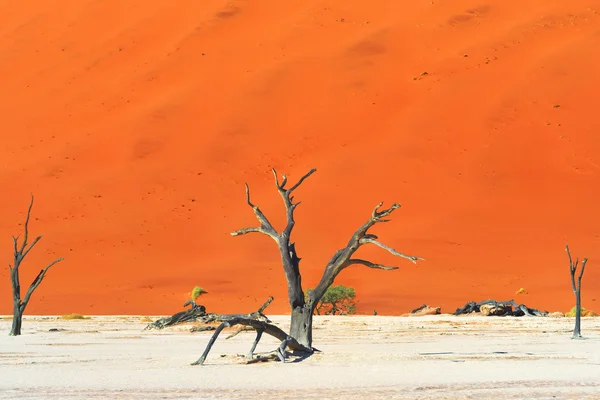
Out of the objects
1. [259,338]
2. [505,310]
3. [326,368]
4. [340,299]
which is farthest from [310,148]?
[326,368]

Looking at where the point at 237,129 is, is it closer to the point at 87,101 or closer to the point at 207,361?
the point at 87,101

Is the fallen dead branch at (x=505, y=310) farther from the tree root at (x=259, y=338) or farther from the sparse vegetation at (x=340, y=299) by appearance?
the tree root at (x=259, y=338)

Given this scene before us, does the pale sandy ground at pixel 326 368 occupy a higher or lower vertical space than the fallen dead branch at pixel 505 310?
higher

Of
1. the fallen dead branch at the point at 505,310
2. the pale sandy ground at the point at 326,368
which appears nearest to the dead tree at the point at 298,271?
the pale sandy ground at the point at 326,368

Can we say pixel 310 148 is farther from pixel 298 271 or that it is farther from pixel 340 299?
pixel 298 271

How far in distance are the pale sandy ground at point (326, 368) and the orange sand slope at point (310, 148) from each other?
1972cm

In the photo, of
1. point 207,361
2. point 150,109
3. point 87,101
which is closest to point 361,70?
point 150,109

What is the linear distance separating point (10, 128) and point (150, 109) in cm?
890

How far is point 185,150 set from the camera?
186 feet

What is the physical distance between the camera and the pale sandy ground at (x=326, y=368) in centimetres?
1122

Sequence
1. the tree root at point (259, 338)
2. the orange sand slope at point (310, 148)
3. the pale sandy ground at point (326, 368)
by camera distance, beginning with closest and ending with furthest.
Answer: the pale sandy ground at point (326, 368) < the tree root at point (259, 338) < the orange sand slope at point (310, 148)

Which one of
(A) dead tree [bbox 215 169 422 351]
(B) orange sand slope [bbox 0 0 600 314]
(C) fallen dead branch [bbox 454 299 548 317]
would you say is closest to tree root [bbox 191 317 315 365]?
(A) dead tree [bbox 215 169 422 351]

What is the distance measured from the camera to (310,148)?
182 feet

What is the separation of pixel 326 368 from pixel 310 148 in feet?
137
